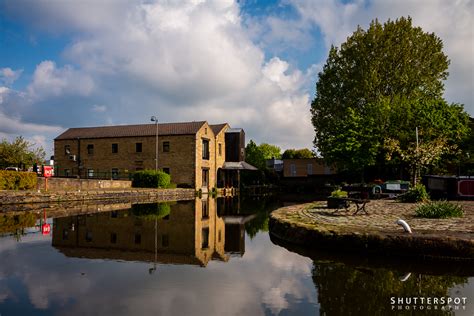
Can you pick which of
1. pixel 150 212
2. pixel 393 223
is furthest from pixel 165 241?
pixel 150 212

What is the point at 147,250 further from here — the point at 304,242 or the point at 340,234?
the point at 340,234

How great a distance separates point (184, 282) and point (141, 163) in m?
34.6

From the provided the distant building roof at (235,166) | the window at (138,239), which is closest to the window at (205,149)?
the distant building roof at (235,166)

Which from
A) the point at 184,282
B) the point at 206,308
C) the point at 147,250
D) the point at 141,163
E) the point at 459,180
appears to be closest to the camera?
the point at 206,308

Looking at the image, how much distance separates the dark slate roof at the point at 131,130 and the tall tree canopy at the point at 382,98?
13.6 m

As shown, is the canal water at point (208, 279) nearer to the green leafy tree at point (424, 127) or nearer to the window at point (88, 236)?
the window at point (88, 236)

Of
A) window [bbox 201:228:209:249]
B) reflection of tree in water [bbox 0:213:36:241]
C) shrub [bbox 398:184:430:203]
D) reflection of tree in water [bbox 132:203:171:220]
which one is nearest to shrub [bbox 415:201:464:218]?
shrub [bbox 398:184:430:203]

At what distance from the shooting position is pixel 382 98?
2958 cm

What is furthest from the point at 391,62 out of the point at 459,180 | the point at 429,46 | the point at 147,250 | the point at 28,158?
the point at 28,158

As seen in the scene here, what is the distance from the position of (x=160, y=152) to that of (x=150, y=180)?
257 inches

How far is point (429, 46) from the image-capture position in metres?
30.1

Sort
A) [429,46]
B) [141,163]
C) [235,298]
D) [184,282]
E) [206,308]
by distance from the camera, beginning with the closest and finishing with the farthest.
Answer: [206,308] < [235,298] < [184,282] < [429,46] < [141,163]

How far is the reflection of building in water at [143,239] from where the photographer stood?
8.22 meters

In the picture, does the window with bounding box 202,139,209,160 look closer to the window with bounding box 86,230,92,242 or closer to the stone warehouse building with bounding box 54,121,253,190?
the stone warehouse building with bounding box 54,121,253,190
